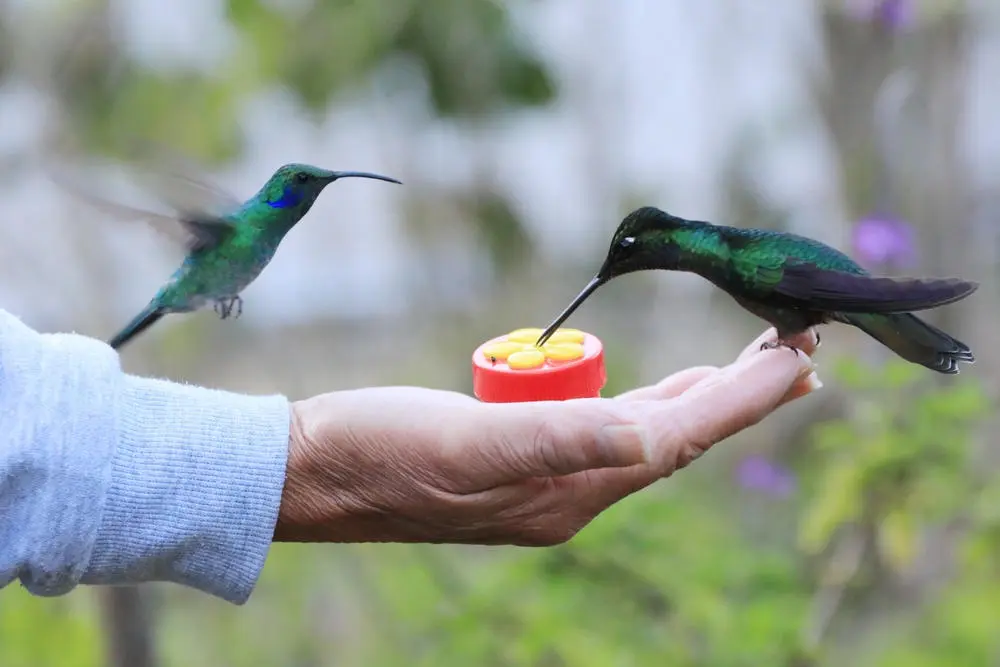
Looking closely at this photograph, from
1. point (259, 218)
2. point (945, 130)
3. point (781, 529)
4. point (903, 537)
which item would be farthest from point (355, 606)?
point (259, 218)

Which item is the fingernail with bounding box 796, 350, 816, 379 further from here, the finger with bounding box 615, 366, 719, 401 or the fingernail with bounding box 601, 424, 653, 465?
the fingernail with bounding box 601, 424, 653, 465

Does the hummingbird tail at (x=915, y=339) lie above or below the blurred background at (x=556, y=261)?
above

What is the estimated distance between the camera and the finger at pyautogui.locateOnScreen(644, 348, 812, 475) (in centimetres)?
137

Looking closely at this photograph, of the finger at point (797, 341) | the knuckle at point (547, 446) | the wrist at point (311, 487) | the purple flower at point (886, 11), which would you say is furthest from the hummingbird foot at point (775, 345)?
the purple flower at point (886, 11)

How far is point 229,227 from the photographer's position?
1289 millimetres

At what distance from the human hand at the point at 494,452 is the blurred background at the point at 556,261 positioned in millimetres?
770

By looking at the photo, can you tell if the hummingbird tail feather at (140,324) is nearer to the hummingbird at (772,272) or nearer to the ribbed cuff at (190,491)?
the ribbed cuff at (190,491)

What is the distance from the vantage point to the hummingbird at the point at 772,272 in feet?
4.47

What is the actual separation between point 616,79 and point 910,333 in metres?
2.70

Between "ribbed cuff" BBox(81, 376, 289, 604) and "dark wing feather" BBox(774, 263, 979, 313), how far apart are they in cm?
68

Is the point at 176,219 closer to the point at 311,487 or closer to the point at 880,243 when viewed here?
the point at 311,487

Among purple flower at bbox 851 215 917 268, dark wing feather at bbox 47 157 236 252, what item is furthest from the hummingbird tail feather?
purple flower at bbox 851 215 917 268

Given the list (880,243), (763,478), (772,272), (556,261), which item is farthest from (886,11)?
(556,261)

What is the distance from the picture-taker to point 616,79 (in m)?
3.95
